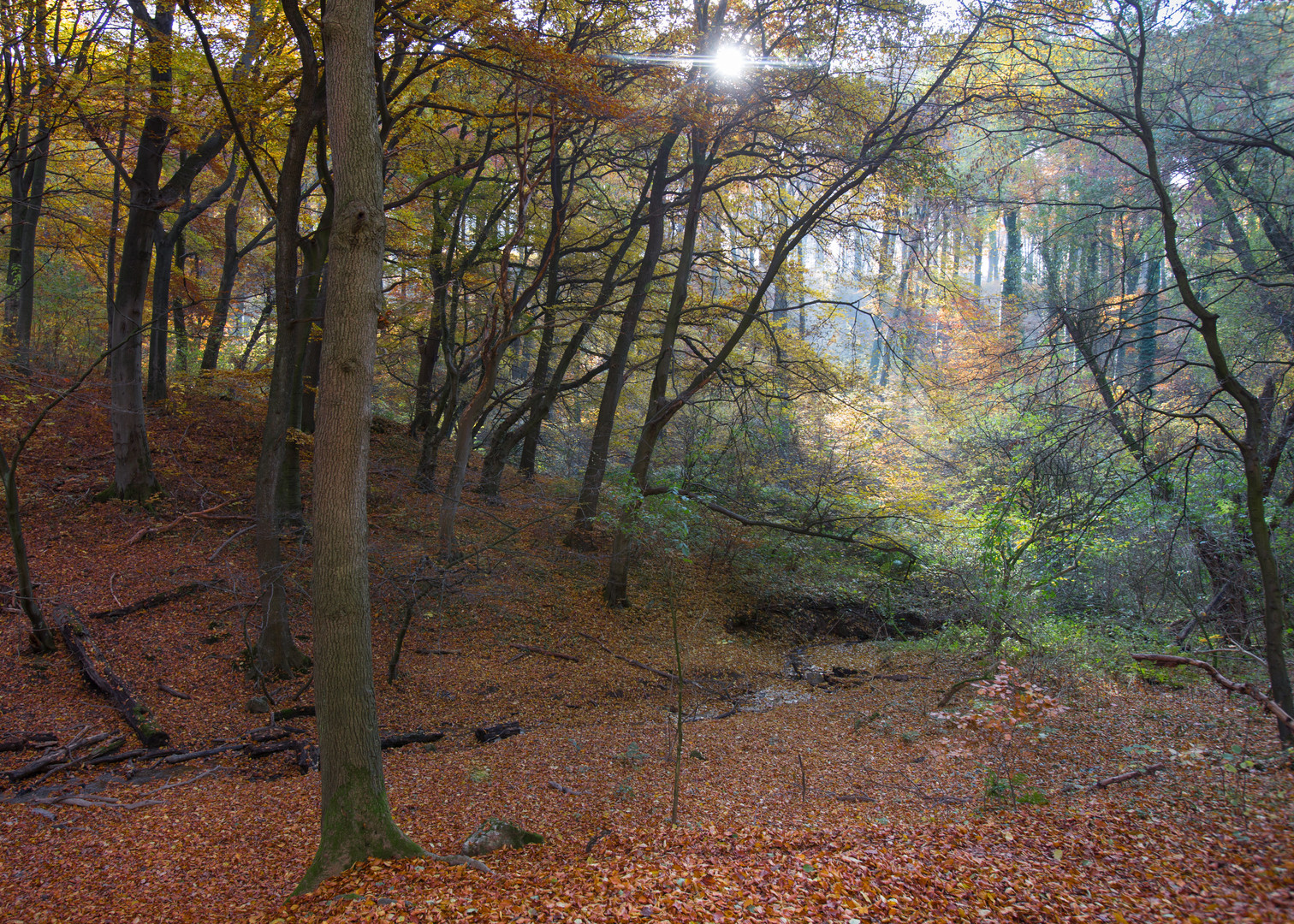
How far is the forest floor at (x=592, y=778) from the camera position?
3328 millimetres

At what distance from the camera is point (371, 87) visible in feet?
13.1

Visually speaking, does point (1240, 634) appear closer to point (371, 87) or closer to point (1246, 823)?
point (1246, 823)

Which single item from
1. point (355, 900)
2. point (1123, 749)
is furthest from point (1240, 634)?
point (355, 900)

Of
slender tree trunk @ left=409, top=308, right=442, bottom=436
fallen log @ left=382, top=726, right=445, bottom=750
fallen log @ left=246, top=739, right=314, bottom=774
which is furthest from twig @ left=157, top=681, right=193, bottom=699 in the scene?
slender tree trunk @ left=409, top=308, right=442, bottom=436

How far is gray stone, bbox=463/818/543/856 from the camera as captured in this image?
4.16 m

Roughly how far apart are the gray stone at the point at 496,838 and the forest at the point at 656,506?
3 cm

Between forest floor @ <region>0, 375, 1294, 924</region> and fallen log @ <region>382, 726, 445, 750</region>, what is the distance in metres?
0.07

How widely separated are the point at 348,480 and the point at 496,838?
245cm

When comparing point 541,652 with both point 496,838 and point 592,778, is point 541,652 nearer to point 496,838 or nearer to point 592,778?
point 592,778

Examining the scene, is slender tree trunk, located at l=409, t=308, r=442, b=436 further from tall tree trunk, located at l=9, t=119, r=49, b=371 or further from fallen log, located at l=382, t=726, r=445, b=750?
fallen log, located at l=382, t=726, r=445, b=750

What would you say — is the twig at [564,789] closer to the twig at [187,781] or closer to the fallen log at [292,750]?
the fallen log at [292,750]

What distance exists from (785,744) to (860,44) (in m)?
8.63

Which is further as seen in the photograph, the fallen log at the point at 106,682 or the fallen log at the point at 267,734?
the fallen log at the point at 267,734

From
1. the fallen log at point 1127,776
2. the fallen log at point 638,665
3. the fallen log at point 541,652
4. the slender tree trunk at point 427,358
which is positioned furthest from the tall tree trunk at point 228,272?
the fallen log at point 1127,776
